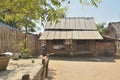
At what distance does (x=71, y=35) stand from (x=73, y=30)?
1725 mm

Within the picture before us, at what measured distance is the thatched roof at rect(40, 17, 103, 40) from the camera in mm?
22719

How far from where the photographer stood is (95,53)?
Answer: 76.3ft

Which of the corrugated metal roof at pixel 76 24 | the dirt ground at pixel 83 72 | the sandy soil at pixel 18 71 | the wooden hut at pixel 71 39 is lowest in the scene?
the dirt ground at pixel 83 72

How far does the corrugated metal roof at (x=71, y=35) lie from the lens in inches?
Answer: 878

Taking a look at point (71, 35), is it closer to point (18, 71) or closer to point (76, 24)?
point (76, 24)

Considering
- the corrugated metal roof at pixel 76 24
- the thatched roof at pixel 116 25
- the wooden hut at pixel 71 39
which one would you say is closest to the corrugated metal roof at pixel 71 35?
the wooden hut at pixel 71 39

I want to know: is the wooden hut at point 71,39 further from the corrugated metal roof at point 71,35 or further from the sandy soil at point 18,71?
the sandy soil at point 18,71

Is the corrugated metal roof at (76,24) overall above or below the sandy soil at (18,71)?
above

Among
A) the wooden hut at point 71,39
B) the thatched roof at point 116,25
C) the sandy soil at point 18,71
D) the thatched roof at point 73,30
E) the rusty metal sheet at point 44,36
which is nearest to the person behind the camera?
the sandy soil at point 18,71

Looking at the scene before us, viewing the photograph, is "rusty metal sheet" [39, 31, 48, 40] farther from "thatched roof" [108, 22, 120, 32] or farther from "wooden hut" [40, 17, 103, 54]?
"thatched roof" [108, 22, 120, 32]

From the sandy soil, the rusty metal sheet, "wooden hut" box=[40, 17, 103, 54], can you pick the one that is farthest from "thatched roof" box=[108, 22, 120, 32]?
the sandy soil

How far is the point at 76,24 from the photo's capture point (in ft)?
86.1

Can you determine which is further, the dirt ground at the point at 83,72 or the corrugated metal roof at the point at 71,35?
the corrugated metal roof at the point at 71,35

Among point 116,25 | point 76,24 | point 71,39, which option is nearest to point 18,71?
point 71,39
